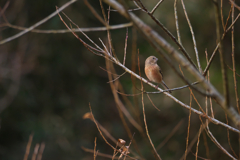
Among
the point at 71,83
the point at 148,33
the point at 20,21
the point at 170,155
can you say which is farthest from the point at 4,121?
the point at 148,33

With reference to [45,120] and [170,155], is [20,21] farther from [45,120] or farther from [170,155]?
[170,155]

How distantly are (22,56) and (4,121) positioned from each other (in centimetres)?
206

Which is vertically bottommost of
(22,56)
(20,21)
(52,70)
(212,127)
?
(212,127)

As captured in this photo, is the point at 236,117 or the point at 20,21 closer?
the point at 236,117

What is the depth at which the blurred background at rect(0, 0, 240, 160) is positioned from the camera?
7.07 meters

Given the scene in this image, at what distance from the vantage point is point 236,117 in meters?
0.99

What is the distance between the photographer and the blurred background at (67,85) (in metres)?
7.07

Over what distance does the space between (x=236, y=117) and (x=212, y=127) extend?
21.7ft

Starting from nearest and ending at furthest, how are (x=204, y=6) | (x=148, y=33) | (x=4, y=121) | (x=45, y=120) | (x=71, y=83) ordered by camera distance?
(x=148, y=33) → (x=204, y=6) → (x=4, y=121) → (x=45, y=120) → (x=71, y=83)

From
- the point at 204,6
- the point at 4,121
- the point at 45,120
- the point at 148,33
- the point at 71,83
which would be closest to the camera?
the point at 148,33

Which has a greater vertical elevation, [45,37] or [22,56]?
[45,37]

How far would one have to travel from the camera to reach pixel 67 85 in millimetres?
8625

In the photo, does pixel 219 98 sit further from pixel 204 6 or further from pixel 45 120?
pixel 45 120

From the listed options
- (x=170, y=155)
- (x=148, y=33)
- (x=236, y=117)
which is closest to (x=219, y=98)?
(x=236, y=117)
